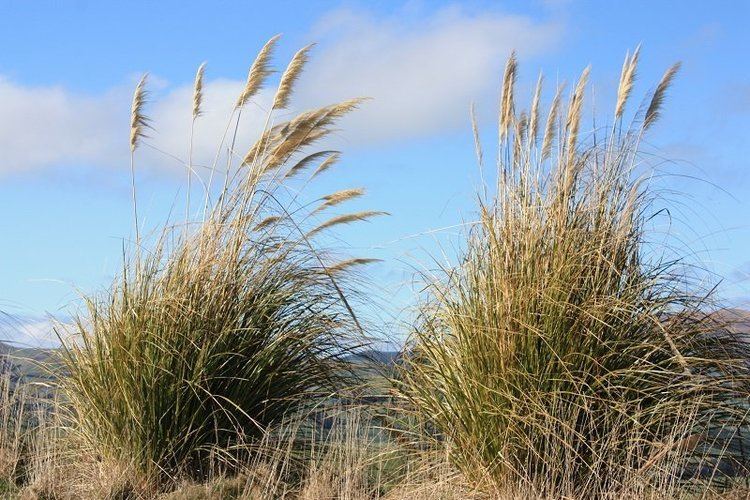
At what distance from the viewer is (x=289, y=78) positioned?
577cm

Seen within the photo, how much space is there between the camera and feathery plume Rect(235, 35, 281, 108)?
5.80 meters

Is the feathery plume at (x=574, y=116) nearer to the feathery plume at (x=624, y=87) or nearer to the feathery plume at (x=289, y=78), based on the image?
the feathery plume at (x=624, y=87)

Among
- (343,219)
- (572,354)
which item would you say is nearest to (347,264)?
(343,219)

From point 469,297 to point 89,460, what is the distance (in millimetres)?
2271

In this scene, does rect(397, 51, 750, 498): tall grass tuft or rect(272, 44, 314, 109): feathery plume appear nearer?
rect(397, 51, 750, 498): tall grass tuft

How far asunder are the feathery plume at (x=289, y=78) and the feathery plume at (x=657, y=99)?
6.99 feet

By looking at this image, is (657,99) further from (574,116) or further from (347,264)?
(347,264)

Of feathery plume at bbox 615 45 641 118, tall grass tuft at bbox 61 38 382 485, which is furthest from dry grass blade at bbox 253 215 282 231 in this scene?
feathery plume at bbox 615 45 641 118

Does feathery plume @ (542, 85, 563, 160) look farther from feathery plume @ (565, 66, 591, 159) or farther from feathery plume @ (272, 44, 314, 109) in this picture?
feathery plume @ (272, 44, 314, 109)

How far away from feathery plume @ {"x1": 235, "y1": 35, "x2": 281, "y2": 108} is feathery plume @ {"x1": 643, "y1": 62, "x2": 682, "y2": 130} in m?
2.34

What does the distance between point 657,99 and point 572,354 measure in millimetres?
1858

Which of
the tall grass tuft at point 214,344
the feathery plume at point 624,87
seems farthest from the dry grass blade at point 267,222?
the feathery plume at point 624,87

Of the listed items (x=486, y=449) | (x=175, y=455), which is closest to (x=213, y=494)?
(x=175, y=455)

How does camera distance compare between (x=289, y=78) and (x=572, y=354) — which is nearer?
(x=572, y=354)
